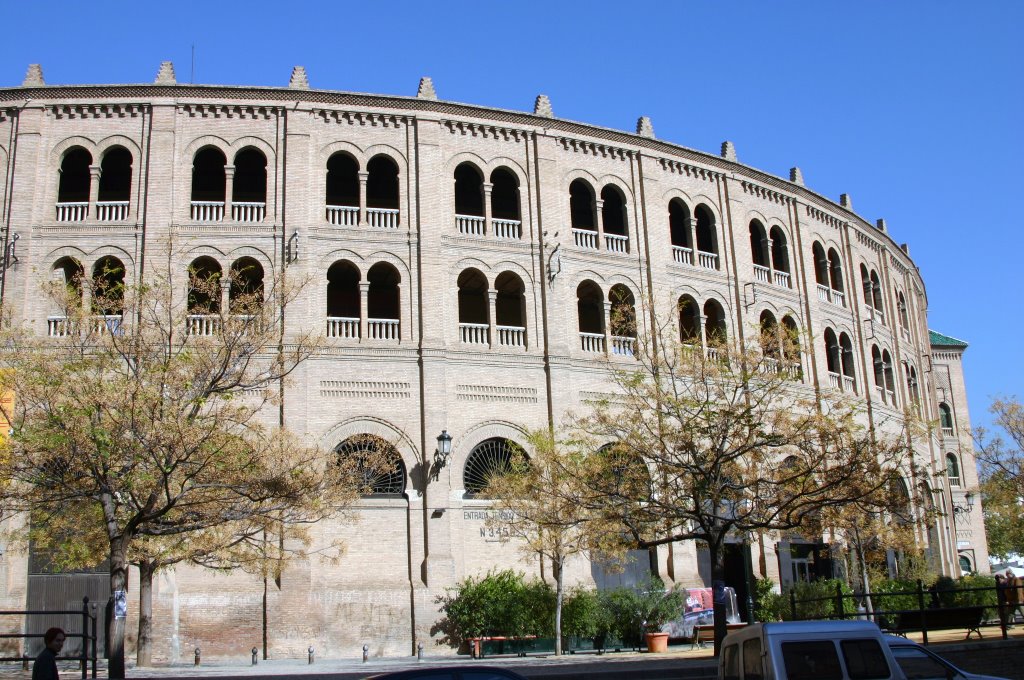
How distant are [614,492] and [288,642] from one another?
10052mm

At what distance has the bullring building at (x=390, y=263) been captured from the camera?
86.6ft

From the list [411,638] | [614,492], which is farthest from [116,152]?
[614,492]

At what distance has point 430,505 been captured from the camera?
89.7 feet

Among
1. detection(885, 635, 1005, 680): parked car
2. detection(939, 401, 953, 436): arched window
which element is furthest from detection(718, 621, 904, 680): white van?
detection(939, 401, 953, 436): arched window

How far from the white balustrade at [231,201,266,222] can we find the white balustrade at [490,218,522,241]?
6.76 m

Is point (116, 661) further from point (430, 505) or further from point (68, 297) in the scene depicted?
point (430, 505)

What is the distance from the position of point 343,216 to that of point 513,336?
6.05 m

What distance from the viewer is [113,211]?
29.0 metres

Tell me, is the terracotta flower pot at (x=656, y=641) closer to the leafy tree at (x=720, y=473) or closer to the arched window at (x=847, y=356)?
the leafy tree at (x=720, y=473)

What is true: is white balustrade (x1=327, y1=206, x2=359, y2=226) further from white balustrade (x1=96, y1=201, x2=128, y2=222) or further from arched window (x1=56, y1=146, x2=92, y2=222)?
arched window (x1=56, y1=146, x2=92, y2=222)

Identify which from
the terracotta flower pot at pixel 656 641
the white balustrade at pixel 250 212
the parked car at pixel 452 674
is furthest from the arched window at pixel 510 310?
the parked car at pixel 452 674

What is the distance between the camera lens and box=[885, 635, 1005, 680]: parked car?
12.7m

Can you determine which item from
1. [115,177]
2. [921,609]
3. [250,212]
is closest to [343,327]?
[250,212]

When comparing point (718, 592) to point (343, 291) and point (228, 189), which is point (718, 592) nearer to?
point (343, 291)
